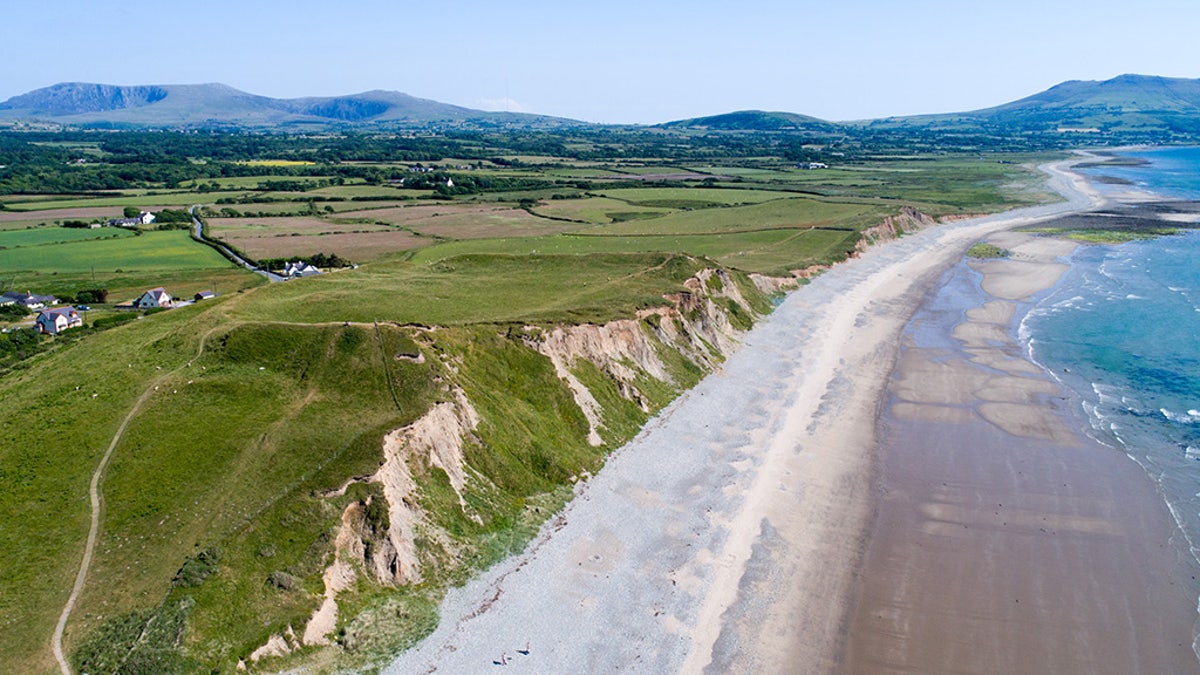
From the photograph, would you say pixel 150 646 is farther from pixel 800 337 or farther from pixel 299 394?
pixel 800 337

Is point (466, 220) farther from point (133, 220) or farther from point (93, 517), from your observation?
point (93, 517)

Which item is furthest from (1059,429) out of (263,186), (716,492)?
(263,186)

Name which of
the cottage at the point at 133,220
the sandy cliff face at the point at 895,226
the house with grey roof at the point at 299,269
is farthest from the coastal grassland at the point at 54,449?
the sandy cliff face at the point at 895,226

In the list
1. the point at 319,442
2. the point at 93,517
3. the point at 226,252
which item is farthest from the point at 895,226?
the point at 93,517

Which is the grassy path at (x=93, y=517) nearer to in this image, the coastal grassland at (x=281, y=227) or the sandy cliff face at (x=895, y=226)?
the coastal grassland at (x=281, y=227)

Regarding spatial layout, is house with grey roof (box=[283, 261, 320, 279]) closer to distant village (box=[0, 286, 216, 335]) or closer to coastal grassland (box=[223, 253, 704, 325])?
distant village (box=[0, 286, 216, 335])
